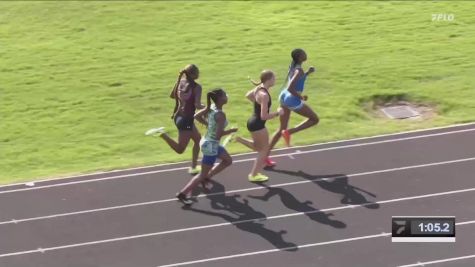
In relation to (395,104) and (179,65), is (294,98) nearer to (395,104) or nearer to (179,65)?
(395,104)

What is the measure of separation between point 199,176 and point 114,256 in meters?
1.97

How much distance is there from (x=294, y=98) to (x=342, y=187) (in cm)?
171

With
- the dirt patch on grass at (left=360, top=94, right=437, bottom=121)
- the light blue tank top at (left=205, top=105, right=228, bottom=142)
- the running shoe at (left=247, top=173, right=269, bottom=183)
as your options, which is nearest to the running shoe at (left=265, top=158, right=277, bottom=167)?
the running shoe at (left=247, top=173, right=269, bottom=183)

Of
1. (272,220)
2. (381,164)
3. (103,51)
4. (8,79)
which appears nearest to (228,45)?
(103,51)

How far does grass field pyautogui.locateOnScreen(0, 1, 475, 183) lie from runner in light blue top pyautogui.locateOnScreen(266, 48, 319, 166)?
2.88 ft

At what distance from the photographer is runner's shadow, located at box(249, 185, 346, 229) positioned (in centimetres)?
1370

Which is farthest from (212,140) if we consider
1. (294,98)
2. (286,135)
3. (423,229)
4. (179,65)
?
(179,65)

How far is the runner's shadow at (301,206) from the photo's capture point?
A: 13695mm

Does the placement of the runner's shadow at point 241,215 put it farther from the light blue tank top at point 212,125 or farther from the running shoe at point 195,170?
the light blue tank top at point 212,125

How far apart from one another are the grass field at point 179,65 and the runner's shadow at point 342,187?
1.75 meters

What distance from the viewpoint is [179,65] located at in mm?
21625

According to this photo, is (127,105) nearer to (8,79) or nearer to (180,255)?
(8,79)

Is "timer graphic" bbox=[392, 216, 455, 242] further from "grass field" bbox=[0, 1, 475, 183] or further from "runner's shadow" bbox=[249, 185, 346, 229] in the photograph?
"grass field" bbox=[0, 1, 475, 183]

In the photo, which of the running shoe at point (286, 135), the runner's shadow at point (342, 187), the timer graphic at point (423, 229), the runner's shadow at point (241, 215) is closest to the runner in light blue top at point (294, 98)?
the running shoe at point (286, 135)
